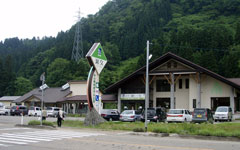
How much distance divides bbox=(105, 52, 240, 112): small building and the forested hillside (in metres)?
27.5

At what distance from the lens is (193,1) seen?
156875 millimetres

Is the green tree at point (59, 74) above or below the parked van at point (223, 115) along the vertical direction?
above

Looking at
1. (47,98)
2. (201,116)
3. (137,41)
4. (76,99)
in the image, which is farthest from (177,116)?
(137,41)

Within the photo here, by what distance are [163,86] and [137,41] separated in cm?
8037

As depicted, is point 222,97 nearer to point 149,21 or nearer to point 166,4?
point 149,21

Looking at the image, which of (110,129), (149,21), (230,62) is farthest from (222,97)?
(149,21)

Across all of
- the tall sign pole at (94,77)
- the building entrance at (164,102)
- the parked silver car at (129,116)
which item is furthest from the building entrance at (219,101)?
the tall sign pole at (94,77)

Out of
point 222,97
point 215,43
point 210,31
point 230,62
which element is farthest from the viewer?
point 210,31

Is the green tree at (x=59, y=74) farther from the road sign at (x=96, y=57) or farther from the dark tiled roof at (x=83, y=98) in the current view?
the road sign at (x=96, y=57)

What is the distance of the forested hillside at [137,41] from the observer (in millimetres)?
90250

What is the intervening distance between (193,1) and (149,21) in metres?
36.0

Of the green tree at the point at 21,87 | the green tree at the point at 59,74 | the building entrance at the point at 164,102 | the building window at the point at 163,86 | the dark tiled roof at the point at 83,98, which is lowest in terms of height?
the building entrance at the point at 164,102

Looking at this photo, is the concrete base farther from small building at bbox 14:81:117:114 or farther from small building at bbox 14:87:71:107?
small building at bbox 14:87:71:107

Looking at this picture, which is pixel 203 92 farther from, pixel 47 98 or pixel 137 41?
pixel 137 41
